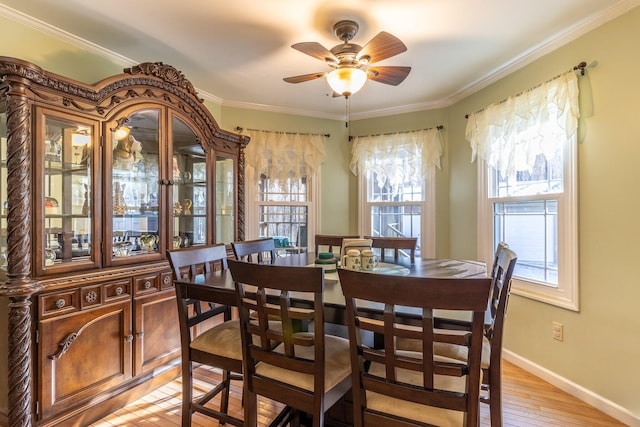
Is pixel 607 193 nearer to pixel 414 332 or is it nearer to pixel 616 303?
pixel 616 303

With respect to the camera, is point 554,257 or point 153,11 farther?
point 554,257

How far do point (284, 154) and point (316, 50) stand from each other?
188 cm

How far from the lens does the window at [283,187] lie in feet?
12.1

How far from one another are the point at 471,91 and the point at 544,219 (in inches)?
55.4

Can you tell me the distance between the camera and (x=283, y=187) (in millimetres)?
3803

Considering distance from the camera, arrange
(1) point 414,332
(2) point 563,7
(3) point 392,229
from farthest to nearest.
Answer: (3) point 392,229
(2) point 563,7
(1) point 414,332

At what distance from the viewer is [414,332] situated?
1.06 m

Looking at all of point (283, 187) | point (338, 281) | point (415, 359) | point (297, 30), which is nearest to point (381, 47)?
point (297, 30)

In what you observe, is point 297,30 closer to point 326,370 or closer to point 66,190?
point 66,190

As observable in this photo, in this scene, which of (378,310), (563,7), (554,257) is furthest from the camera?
(554,257)

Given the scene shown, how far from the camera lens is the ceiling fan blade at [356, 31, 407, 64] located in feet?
5.80

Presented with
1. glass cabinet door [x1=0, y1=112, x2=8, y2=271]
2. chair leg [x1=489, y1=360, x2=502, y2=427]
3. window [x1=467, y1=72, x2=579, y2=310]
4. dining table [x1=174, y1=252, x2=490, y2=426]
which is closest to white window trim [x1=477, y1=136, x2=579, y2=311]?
window [x1=467, y1=72, x2=579, y2=310]

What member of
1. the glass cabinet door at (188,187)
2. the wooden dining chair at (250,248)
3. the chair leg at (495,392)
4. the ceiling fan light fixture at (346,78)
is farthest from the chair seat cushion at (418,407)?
the glass cabinet door at (188,187)

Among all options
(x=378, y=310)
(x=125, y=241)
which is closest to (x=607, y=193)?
(x=378, y=310)
